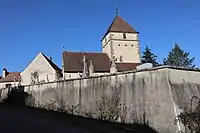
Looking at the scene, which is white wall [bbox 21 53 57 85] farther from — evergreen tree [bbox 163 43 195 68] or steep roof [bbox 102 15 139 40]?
evergreen tree [bbox 163 43 195 68]

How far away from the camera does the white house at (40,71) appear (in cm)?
4428

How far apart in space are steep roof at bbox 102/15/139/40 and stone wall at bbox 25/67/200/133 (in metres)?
44.6

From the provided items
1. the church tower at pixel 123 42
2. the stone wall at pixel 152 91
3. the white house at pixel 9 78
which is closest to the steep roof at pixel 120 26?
the church tower at pixel 123 42

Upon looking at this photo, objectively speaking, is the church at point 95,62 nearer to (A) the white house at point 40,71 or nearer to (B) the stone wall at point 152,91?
(A) the white house at point 40,71

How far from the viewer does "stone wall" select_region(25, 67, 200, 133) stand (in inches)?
468

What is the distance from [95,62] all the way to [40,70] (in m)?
9.12

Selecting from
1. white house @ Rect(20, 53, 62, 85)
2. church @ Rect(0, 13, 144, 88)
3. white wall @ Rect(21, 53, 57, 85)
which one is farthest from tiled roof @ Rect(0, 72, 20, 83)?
white house @ Rect(20, 53, 62, 85)

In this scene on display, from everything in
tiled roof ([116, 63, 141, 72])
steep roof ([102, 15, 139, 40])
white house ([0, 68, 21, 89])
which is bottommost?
white house ([0, 68, 21, 89])

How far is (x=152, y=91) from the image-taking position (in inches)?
494

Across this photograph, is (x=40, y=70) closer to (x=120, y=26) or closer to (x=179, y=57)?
(x=120, y=26)

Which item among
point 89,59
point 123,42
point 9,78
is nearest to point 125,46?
point 123,42

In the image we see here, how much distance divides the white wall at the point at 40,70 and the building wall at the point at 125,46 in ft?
49.9

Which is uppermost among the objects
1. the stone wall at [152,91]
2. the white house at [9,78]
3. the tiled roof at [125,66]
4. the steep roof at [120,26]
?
the steep roof at [120,26]

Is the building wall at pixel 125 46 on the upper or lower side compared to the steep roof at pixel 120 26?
lower
